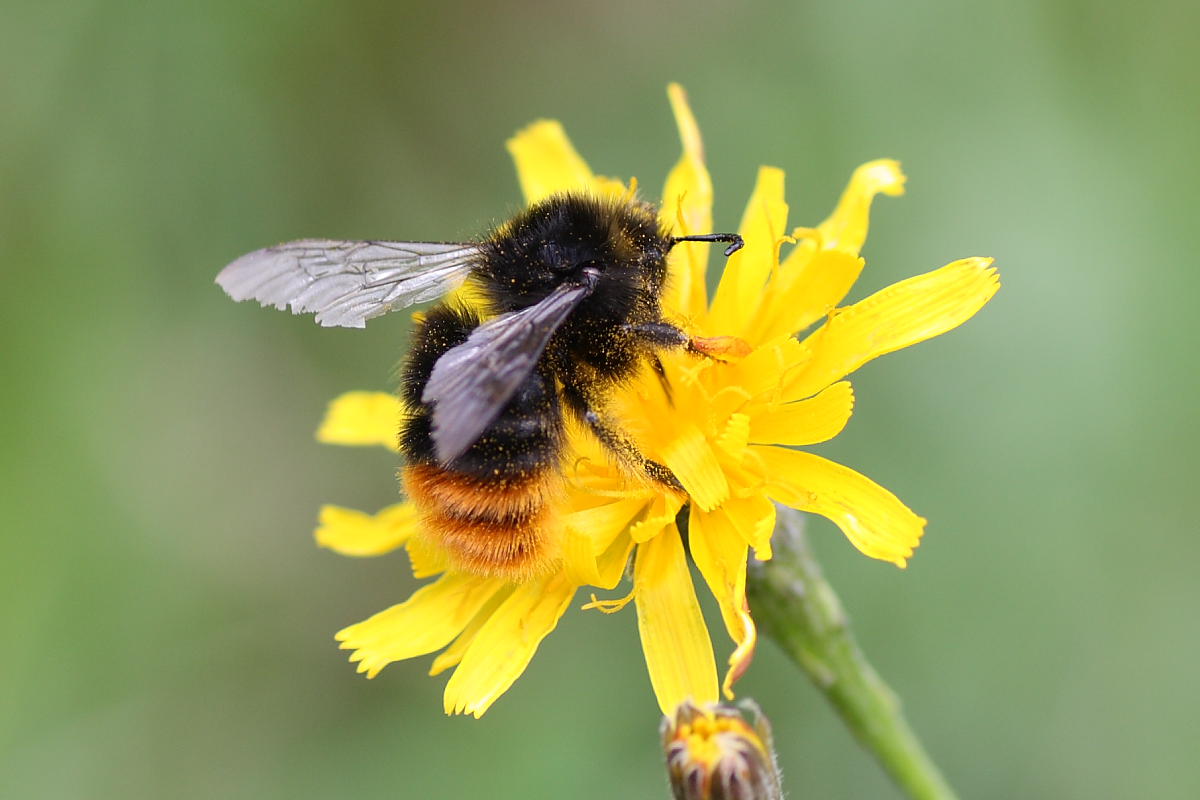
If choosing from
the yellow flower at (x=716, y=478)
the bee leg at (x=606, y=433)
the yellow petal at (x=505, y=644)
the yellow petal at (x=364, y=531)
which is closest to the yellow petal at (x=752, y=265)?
the yellow flower at (x=716, y=478)

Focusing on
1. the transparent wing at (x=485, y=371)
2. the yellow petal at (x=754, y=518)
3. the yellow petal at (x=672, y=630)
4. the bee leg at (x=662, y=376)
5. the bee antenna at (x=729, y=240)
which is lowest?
the yellow petal at (x=672, y=630)

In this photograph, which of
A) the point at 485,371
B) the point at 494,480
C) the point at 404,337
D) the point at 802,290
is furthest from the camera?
the point at 404,337

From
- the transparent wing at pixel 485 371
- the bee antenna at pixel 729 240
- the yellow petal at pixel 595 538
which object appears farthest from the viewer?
the bee antenna at pixel 729 240

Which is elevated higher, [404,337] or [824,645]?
[404,337]

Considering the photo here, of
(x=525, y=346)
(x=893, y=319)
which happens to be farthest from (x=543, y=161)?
(x=525, y=346)

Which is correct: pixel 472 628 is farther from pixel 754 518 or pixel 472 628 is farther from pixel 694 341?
pixel 694 341

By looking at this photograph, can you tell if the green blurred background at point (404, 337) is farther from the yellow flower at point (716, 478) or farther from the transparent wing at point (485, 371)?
the transparent wing at point (485, 371)
